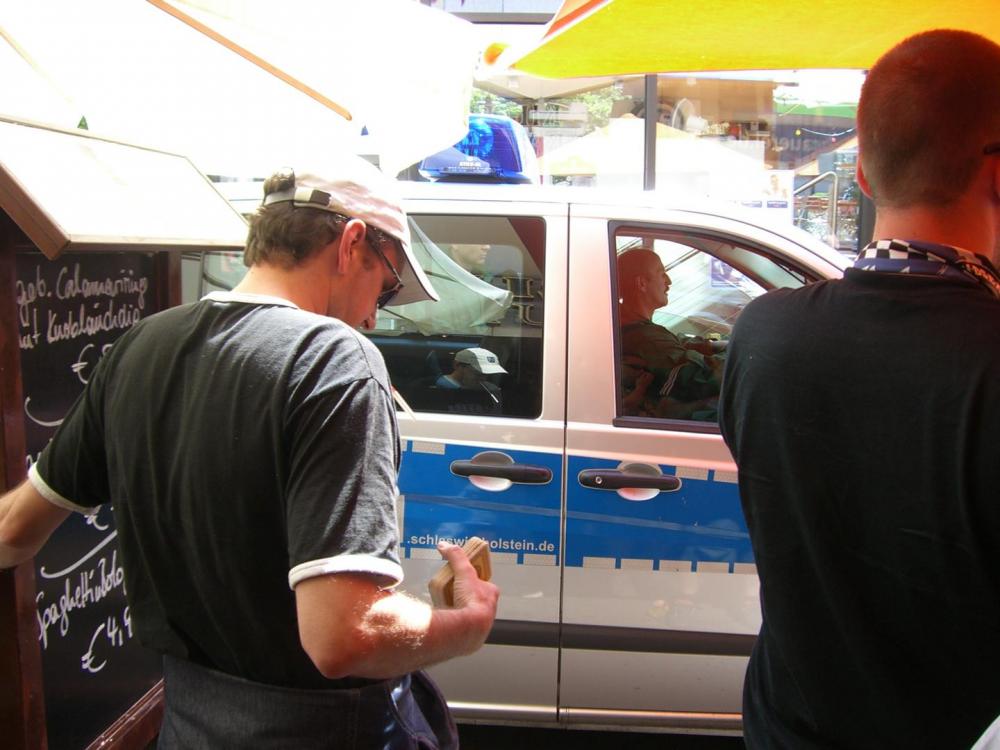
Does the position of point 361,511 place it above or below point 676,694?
above

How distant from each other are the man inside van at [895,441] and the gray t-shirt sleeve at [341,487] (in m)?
0.58

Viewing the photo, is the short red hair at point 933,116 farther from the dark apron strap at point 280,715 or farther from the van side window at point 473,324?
the van side window at point 473,324

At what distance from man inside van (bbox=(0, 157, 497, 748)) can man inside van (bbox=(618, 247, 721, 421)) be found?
1.67m

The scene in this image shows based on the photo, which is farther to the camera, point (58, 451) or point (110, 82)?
point (110, 82)

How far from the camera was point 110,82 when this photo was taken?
7.09ft

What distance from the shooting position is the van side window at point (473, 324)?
3.04m

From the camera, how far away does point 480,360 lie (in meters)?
3.10

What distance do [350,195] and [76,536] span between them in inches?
42.3

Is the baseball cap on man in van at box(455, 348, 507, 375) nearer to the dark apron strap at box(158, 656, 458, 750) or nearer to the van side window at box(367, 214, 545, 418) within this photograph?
the van side window at box(367, 214, 545, 418)

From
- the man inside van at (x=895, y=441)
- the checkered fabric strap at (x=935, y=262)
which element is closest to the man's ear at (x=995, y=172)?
the man inside van at (x=895, y=441)

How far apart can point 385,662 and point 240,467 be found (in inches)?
13.7

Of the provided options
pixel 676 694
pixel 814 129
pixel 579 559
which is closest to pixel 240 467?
pixel 579 559

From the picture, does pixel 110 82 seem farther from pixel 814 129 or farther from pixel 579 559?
pixel 814 129

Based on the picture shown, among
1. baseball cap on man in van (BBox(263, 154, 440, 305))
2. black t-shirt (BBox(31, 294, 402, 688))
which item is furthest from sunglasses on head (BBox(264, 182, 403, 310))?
black t-shirt (BBox(31, 294, 402, 688))
